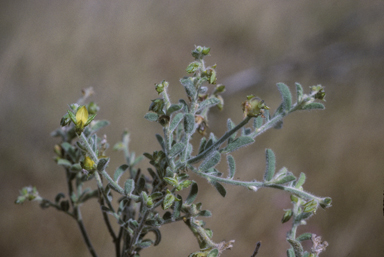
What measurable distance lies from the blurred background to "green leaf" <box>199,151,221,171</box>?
1.96 meters

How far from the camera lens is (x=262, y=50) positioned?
5340mm

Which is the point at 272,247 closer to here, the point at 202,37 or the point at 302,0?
the point at 202,37

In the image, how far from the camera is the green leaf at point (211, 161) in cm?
81

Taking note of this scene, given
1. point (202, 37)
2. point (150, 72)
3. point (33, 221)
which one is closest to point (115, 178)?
point (33, 221)

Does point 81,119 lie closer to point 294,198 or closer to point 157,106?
point 157,106

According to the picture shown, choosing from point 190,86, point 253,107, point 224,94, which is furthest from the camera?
point 224,94

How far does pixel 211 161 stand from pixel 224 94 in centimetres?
268

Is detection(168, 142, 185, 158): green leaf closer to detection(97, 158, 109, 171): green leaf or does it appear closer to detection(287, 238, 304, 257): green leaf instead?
detection(97, 158, 109, 171): green leaf

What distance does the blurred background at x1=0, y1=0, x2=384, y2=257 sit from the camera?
3252 millimetres

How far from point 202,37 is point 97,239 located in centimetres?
417

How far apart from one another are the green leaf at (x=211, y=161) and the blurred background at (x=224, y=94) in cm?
196

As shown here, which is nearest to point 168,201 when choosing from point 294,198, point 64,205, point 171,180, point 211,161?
point 171,180

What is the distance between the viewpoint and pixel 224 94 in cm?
343

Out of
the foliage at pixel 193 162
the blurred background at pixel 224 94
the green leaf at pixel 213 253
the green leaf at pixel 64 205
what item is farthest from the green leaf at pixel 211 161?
the blurred background at pixel 224 94
